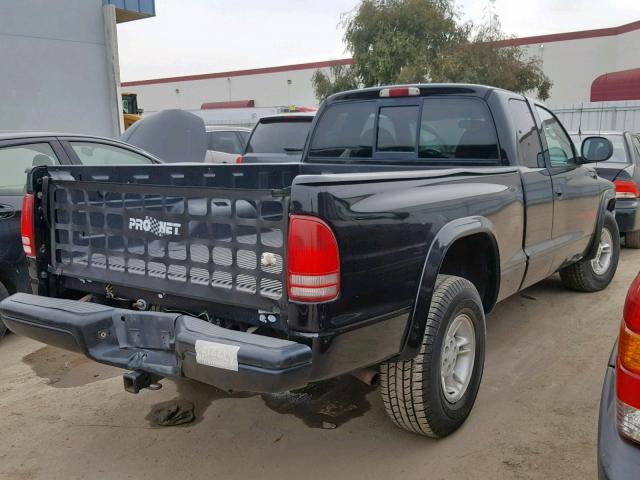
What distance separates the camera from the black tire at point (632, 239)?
7.74m

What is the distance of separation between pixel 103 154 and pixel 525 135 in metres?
3.76

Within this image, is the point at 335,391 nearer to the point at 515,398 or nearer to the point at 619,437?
the point at 515,398

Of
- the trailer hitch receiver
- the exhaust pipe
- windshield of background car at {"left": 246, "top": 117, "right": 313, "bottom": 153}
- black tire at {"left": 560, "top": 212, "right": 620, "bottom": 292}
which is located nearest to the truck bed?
the trailer hitch receiver

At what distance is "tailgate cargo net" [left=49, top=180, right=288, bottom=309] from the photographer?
2.52m

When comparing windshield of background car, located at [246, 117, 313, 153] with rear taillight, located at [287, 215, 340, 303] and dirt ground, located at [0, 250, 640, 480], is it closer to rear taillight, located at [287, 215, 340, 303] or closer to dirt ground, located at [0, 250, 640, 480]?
dirt ground, located at [0, 250, 640, 480]

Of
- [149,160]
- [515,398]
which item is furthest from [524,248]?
Result: [149,160]

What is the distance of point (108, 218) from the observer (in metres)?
3.20

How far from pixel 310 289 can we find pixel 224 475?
3.91 ft

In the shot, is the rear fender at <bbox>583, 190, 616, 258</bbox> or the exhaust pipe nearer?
the exhaust pipe

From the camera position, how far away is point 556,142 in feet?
15.5

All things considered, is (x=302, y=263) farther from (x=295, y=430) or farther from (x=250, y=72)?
(x=250, y=72)

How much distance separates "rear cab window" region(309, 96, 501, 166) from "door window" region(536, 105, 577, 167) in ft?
2.44

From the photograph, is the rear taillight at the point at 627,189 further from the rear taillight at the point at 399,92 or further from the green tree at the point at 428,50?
the green tree at the point at 428,50

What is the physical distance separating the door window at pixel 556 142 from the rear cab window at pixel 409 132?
74 cm
